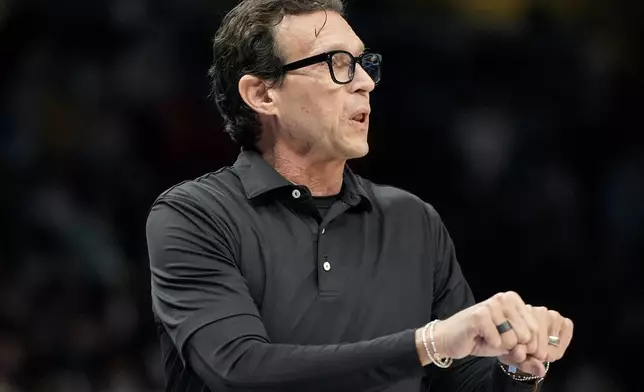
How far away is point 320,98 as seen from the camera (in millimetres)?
2816

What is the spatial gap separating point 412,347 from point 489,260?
3.53 m

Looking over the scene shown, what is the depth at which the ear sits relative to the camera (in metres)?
2.92

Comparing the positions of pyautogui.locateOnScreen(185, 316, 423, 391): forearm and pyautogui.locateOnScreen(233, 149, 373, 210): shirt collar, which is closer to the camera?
pyautogui.locateOnScreen(185, 316, 423, 391): forearm

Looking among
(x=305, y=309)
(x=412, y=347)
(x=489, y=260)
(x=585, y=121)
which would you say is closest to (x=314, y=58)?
(x=305, y=309)

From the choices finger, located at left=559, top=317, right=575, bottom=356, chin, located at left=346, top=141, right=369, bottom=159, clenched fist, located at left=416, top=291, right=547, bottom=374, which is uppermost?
chin, located at left=346, top=141, right=369, bottom=159

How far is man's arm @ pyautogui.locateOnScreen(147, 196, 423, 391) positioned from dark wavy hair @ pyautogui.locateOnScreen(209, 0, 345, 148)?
1.34 feet

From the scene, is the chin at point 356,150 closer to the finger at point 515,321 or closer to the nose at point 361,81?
the nose at point 361,81

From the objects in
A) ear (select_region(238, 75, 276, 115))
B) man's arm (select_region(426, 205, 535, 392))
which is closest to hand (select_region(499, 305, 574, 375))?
man's arm (select_region(426, 205, 535, 392))

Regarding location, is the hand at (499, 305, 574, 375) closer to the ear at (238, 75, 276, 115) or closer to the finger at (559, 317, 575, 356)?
the finger at (559, 317, 575, 356)

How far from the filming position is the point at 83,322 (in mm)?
5613

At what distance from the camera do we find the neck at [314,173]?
287 cm

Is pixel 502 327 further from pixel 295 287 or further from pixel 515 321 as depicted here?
pixel 295 287

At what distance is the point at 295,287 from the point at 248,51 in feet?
2.39

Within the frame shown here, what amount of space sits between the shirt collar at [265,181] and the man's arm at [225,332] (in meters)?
0.18
